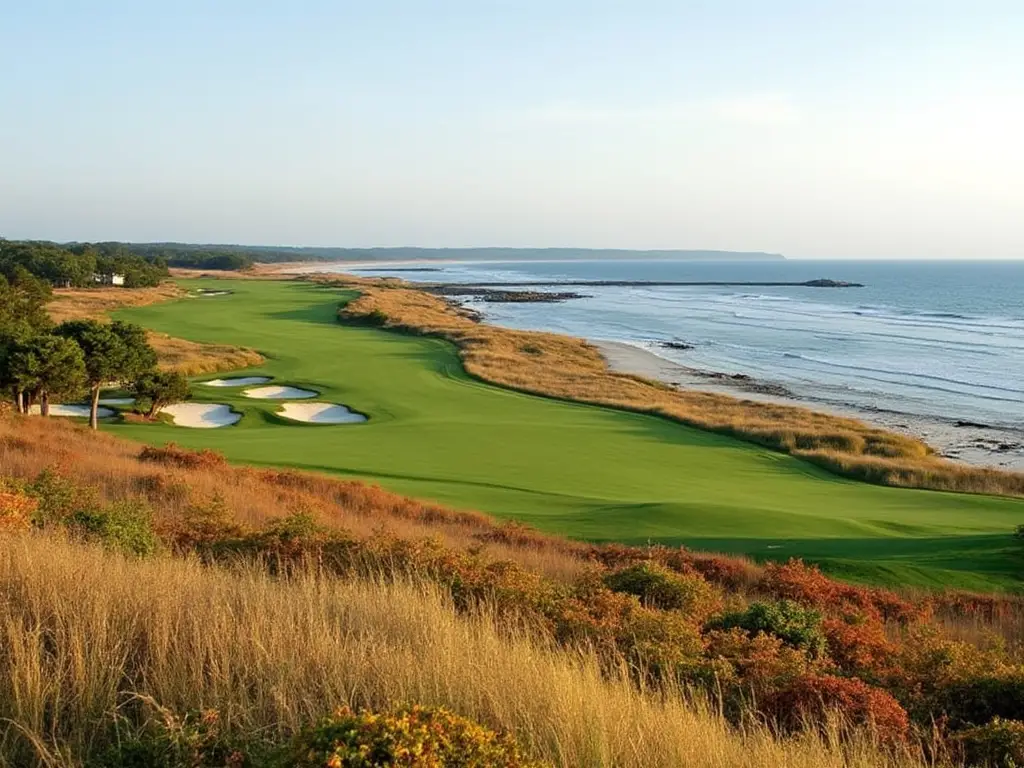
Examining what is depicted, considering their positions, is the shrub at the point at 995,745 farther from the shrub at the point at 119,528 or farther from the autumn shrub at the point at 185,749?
the shrub at the point at 119,528

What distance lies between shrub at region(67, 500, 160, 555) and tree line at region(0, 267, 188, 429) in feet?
63.3

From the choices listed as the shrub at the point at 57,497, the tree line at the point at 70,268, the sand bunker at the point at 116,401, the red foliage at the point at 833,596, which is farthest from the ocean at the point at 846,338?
the tree line at the point at 70,268

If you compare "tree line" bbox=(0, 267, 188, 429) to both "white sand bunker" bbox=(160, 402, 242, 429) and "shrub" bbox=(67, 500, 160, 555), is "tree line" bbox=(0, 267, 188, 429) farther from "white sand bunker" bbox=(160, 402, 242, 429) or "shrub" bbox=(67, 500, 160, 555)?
"shrub" bbox=(67, 500, 160, 555)

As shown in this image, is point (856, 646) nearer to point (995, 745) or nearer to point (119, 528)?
point (995, 745)

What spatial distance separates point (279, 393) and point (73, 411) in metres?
8.64

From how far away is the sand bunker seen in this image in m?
36.1

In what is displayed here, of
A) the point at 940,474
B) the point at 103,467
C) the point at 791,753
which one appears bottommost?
the point at 940,474

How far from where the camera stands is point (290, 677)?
15.3 ft

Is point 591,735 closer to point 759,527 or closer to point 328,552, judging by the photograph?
point 328,552

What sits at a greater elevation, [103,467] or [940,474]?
[103,467]

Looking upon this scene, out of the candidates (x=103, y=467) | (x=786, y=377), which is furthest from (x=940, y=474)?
(x=786, y=377)

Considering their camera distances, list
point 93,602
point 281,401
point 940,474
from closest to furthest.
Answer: point 93,602, point 940,474, point 281,401

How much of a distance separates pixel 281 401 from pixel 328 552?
28716mm

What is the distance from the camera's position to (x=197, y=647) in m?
4.97
